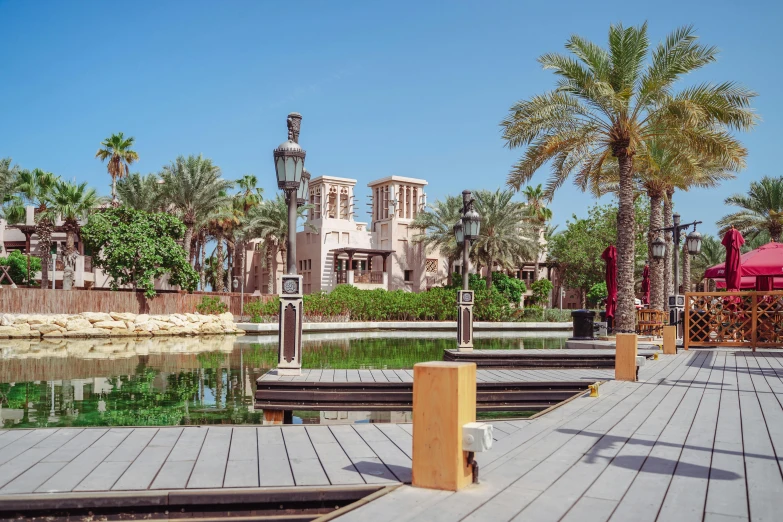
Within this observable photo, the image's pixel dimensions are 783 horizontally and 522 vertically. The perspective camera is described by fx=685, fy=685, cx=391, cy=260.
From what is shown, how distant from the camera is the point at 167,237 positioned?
35375 mm

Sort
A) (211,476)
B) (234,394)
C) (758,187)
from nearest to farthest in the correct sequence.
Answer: (211,476)
(234,394)
(758,187)

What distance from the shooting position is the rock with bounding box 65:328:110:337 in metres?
24.5

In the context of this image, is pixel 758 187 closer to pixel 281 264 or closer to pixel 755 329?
pixel 755 329

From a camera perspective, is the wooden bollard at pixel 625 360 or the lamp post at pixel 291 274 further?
the wooden bollard at pixel 625 360

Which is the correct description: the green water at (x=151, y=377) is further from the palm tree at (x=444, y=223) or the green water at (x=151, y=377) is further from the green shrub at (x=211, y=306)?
the palm tree at (x=444, y=223)

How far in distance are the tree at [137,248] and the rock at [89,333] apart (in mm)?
7502

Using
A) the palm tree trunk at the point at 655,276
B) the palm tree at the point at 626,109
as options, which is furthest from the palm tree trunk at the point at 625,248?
the palm tree trunk at the point at 655,276

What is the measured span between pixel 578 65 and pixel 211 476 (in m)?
15.3

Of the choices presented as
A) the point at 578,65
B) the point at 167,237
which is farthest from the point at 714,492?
the point at 167,237

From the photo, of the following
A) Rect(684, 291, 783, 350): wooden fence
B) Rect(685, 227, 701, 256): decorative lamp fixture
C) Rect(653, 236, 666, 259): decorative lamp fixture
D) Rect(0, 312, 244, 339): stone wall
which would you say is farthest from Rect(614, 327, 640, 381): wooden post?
Rect(0, 312, 244, 339): stone wall

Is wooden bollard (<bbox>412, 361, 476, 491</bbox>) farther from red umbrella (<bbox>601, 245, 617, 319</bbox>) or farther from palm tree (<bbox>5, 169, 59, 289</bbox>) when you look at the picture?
palm tree (<bbox>5, 169, 59, 289</bbox>)

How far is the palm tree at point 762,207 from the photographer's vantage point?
35.8 meters

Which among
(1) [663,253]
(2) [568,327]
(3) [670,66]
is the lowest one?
(2) [568,327]

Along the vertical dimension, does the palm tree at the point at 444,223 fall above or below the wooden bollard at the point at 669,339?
above
